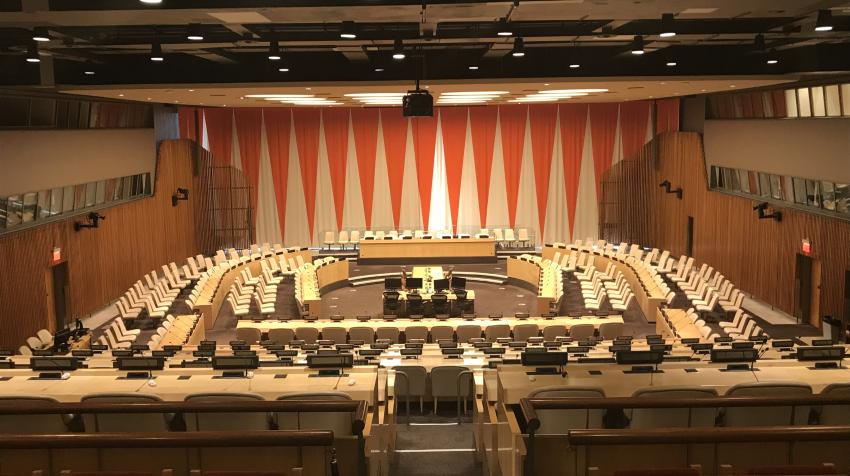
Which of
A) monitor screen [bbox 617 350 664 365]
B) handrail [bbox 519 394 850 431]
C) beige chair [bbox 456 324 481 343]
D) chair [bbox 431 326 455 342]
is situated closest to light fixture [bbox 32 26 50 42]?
monitor screen [bbox 617 350 664 365]

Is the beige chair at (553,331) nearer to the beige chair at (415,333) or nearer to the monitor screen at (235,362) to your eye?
the beige chair at (415,333)

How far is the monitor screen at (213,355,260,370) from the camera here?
27.4ft

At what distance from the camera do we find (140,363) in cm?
884

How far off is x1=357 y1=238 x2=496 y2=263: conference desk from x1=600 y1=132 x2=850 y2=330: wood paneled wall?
4.70 m

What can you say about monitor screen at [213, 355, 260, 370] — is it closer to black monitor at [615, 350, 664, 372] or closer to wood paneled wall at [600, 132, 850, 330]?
black monitor at [615, 350, 664, 372]

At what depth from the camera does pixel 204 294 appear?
1873 cm

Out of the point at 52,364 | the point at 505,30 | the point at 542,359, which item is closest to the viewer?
the point at 542,359

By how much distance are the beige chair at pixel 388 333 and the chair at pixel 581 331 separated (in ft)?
10.3

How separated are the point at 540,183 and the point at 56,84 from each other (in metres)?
17.8

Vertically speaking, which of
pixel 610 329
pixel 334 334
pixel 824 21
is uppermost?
pixel 824 21

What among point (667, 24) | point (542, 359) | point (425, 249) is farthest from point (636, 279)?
point (542, 359)

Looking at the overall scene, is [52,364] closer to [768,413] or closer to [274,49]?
[274,49]

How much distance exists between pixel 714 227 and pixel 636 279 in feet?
14.0

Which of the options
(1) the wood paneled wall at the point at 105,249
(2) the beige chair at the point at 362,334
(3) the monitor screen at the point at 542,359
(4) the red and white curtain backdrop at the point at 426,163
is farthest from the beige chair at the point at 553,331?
(4) the red and white curtain backdrop at the point at 426,163
